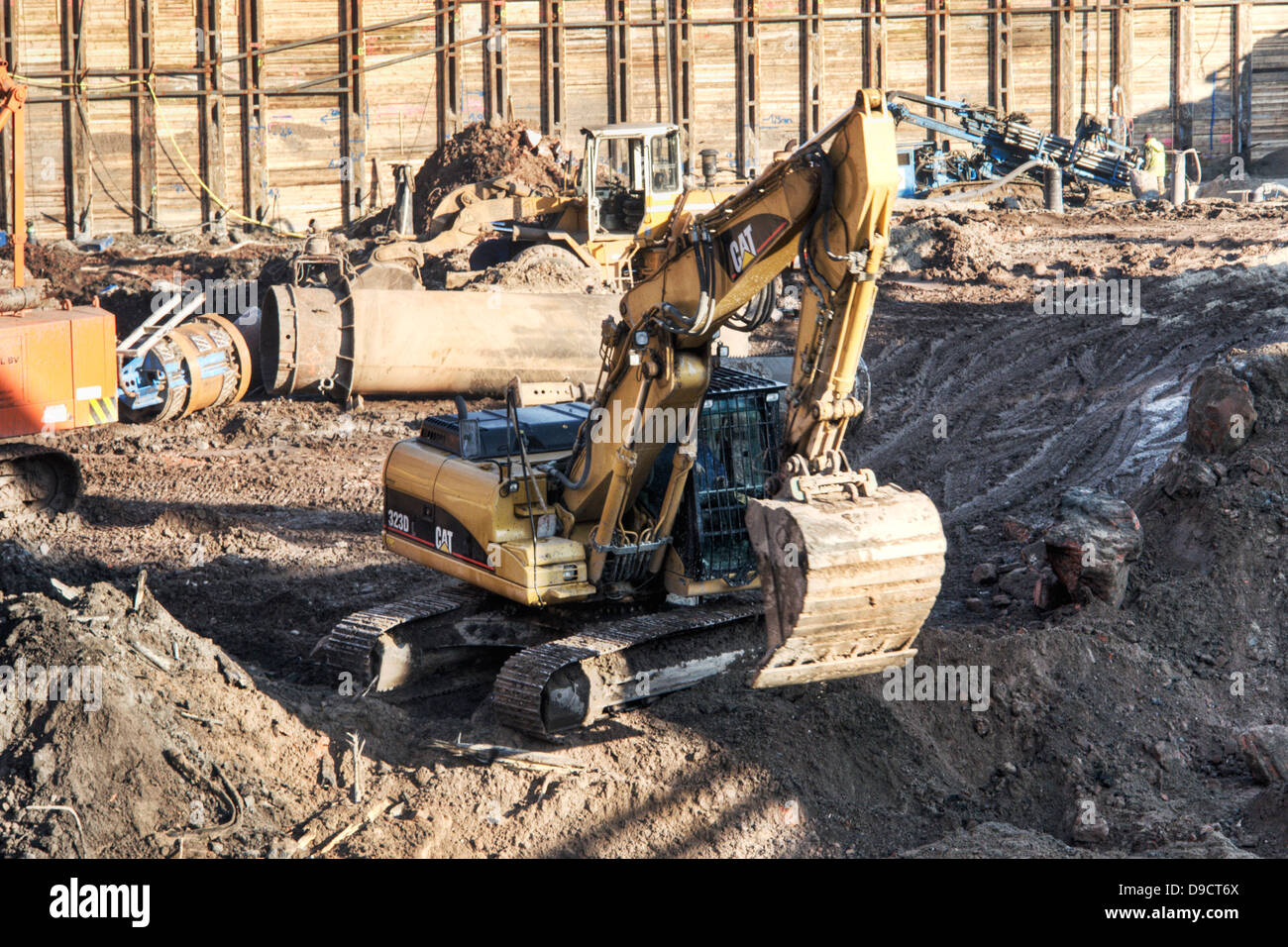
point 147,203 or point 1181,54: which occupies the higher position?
point 1181,54

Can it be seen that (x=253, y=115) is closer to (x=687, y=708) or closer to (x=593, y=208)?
(x=593, y=208)

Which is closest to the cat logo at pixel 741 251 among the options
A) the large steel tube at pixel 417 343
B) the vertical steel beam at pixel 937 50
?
the large steel tube at pixel 417 343

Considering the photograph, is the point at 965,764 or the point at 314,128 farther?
the point at 314,128

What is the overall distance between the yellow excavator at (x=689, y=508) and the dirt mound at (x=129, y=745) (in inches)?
56.1

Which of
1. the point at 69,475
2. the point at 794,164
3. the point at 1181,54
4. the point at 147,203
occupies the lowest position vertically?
the point at 69,475

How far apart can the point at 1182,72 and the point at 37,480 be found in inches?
1016

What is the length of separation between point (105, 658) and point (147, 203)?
73.5 ft

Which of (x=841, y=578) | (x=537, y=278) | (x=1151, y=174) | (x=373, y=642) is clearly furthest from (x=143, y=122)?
(x=841, y=578)

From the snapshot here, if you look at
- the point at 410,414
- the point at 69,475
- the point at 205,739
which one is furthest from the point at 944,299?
the point at 205,739

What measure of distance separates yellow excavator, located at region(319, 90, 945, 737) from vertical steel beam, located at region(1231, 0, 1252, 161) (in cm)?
2537

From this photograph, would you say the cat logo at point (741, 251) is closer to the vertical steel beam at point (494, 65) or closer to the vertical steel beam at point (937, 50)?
the vertical steel beam at point (494, 65)

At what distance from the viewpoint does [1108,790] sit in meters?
8.04
